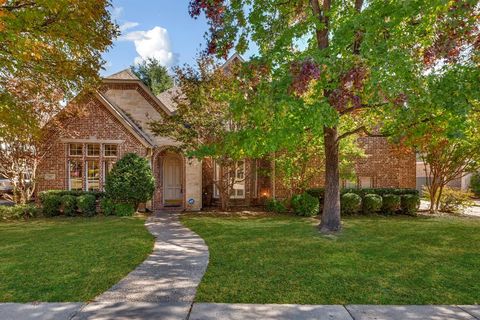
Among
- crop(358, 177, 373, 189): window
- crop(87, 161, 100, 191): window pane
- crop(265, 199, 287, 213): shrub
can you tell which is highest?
crop(87, 161, 100, 191): window pane

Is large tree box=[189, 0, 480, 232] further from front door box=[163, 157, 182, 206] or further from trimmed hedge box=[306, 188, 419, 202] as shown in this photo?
front door box=[163, 157, 182, 206]

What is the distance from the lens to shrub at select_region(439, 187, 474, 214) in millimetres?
15555

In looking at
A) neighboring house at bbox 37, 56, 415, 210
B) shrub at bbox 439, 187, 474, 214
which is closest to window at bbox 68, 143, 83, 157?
neighboring house at bbox 37, 56, 415, 210

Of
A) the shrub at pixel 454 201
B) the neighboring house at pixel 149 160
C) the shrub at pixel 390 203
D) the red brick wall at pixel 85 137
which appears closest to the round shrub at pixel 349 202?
the shrub at pixel 390 203

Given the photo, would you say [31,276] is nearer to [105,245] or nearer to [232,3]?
[105,245]

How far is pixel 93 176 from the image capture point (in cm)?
1490

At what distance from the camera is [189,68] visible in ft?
43.9

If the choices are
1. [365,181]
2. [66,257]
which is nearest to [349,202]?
[365,181]

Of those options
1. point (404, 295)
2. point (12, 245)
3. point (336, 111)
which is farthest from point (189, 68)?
point (404, 295)

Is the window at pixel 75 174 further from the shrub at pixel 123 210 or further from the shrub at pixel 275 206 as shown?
the shrub at pixel 275 206

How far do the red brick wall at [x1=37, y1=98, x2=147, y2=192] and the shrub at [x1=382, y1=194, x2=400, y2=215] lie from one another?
466 inches

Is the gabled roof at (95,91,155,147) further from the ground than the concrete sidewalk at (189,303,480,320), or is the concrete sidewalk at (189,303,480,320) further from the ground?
the gabled roof at (95,91,155,147)

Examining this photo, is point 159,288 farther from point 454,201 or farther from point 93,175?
point 454,201

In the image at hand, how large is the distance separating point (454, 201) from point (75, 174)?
746 inches
